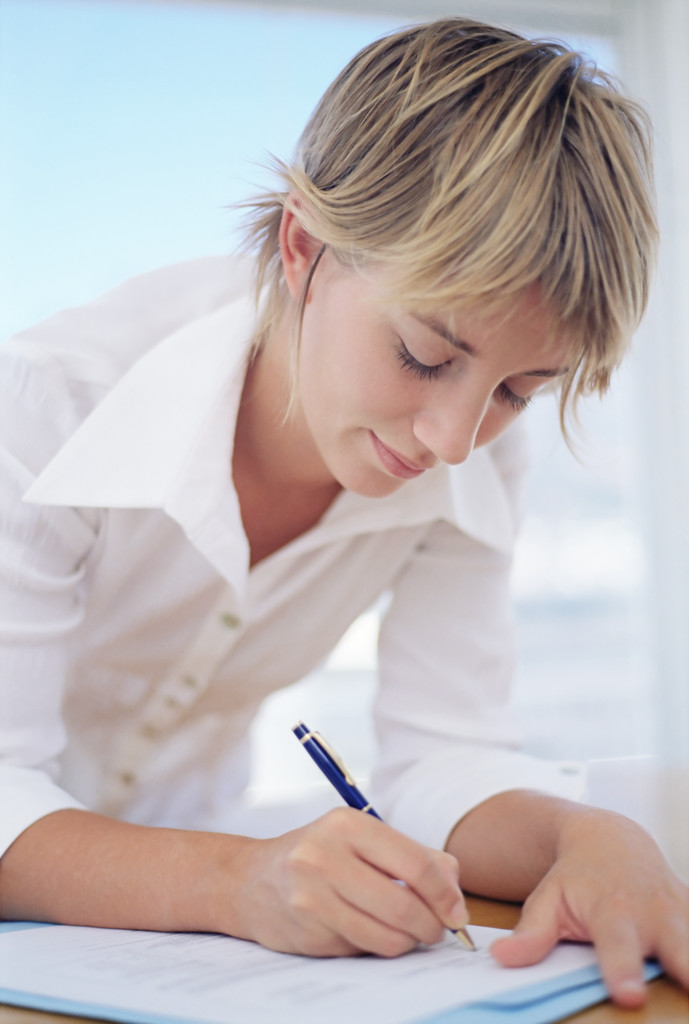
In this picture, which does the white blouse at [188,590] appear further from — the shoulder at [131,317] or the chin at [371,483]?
the chin at [371,483]

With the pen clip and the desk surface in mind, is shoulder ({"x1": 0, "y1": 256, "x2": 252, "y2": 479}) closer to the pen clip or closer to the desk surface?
the pen clip

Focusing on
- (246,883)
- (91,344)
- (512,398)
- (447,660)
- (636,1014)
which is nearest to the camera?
(636,1014)

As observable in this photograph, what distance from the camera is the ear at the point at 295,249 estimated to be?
81cm

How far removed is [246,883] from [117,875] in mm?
106

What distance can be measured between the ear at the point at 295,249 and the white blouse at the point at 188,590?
11 cm

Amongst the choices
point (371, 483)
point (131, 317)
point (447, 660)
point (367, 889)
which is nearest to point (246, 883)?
point (367, 889)

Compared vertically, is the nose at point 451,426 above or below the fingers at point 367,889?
above

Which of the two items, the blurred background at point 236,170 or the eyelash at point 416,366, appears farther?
the blurred background at point 236,170

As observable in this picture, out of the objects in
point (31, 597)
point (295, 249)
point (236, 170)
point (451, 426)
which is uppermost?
point (236, 170)

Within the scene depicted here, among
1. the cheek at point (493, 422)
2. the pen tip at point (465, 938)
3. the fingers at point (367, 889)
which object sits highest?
the cheek at point (493, 422)

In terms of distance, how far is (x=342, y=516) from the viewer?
0.99m

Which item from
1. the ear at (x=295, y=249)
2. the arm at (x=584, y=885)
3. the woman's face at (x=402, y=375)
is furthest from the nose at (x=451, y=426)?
the arm at (x=584, y=885)

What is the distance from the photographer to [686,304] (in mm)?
1778

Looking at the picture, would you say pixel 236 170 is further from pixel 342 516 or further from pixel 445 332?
pixel 445 332
